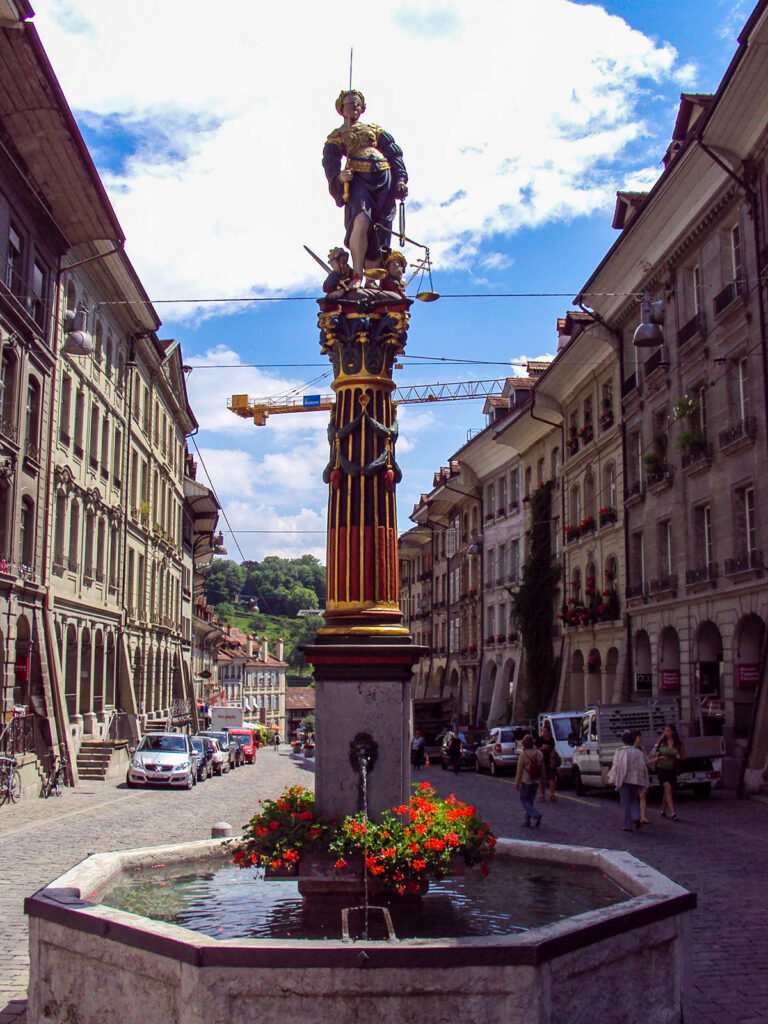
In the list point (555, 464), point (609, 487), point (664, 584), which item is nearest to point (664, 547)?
point (664, 584)

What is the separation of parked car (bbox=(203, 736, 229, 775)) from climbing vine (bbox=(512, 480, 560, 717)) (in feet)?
44.0

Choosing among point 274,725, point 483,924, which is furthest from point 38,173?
point 274,725

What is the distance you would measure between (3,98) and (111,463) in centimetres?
1642

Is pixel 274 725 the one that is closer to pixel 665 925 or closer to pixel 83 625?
pixel 83 625

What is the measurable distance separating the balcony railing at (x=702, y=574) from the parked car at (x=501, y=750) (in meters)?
8.23

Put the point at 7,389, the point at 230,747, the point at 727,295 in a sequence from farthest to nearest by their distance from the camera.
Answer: the point at 230,747 < the point at 7,389 < the point at 727,295

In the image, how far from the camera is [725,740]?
26.5 meters

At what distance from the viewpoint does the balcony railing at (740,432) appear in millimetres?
25578

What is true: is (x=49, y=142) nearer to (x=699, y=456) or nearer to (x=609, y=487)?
(x=699, y=456)

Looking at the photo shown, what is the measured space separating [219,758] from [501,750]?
1084 cm

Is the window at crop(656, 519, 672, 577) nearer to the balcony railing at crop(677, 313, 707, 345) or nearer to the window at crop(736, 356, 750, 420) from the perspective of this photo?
the balcony railing at crop(677, 313, 707, 345)

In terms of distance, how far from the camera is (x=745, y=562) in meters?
26.1

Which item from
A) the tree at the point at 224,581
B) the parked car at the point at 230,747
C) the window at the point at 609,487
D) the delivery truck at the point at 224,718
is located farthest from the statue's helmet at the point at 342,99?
the tree at the point at 224,581

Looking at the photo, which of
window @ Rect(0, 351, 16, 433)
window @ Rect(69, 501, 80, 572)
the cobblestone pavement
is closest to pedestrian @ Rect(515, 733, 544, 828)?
the cobblestone pavement
